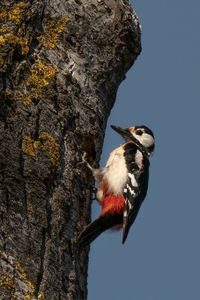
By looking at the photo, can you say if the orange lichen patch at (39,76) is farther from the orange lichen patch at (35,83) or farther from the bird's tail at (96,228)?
the bird's tail at (96,228)

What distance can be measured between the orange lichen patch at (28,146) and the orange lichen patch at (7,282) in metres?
0.71

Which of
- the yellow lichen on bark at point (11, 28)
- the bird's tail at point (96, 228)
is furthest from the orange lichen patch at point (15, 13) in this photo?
the bird's tail at point (96, 228)

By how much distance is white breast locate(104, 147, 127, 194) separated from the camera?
4195 millimetres

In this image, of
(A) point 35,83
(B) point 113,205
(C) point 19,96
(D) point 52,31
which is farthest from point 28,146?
(B) point 113,205

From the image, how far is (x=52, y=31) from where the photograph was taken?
3.47 m

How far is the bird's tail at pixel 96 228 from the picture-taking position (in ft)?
9.92

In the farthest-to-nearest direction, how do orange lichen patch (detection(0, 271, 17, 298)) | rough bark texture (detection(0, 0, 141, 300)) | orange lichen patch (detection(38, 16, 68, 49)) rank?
1. orange lichen patch (detection(38, 16, 68, 49))
2. rough bark texture (detection(0, 0, 141, 300))
3. orange lichen patch (detection(0, 271, 17, 298))

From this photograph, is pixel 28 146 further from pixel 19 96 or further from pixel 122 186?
pixel 122 186

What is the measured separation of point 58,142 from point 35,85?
1.16ft

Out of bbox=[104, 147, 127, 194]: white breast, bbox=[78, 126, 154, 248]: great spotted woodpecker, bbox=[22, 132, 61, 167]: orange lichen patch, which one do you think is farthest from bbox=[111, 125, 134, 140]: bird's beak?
bbox=[22, 132, 61, 167]: orange lichen patch

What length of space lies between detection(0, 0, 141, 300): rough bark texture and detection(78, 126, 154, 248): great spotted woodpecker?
26 centimetres

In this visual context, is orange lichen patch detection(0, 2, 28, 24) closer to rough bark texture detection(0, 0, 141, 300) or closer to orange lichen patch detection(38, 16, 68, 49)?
rough bark texture detection(0, 0, 141, 300)

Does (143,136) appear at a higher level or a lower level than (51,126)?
higher

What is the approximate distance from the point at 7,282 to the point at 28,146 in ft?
2.56
